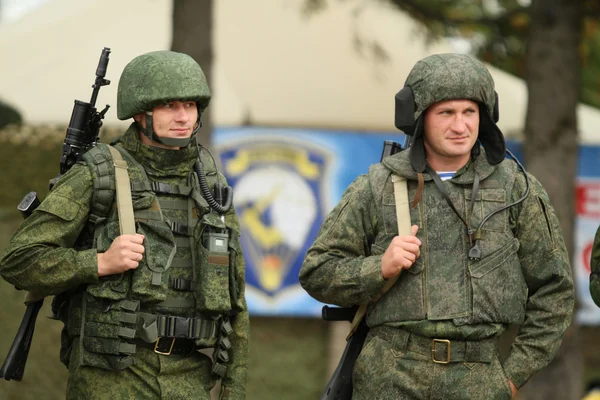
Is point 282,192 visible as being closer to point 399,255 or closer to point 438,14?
point 438,14

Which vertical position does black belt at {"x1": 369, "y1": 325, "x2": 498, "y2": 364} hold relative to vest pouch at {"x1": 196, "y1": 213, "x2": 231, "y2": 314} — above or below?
below

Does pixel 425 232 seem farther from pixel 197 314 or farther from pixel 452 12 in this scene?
pixel 452 12

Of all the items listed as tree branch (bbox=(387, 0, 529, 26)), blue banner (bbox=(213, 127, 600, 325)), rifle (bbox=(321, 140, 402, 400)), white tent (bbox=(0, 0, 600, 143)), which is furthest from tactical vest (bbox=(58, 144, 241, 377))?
white tent (bbox=(0, 0, 600, 143))

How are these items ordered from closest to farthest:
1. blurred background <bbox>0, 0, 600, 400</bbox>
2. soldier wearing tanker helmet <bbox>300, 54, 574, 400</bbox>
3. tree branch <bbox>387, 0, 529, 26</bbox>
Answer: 1. soldier wearing tanker helmet <bbox>300, 54, 574, 400</bbox>
2. blurred background <bbox>0, 0, 600, 400</bbox>
3. tree branch <bbox>387, 0, 529, 26</bbox>

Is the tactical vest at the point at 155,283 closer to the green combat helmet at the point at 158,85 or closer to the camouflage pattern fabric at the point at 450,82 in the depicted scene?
the green combat helmet at the point at 158,85

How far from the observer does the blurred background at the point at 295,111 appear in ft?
30.5

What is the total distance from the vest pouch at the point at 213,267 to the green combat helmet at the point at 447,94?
0.90 metres

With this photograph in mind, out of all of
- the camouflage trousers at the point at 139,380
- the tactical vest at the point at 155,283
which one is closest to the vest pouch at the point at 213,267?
the tactical vest at the point at 155,283

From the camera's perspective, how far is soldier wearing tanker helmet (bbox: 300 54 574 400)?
4941 mm

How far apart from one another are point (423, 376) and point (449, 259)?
51 cm

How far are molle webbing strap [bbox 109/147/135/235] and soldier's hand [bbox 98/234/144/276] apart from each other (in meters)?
0.05

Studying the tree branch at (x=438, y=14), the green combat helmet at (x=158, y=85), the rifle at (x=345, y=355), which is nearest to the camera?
the green combat helmet at (x=158, y=85)

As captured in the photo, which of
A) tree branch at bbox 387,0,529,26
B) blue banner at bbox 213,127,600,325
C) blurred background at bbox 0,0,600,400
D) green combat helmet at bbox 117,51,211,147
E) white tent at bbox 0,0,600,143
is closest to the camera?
green combat helmet at bbox 117,51,211,147

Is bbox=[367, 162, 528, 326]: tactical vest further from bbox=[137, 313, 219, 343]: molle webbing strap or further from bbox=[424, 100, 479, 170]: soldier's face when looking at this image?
bbox=[137, 313, 219, 343]: molle webbing strap
